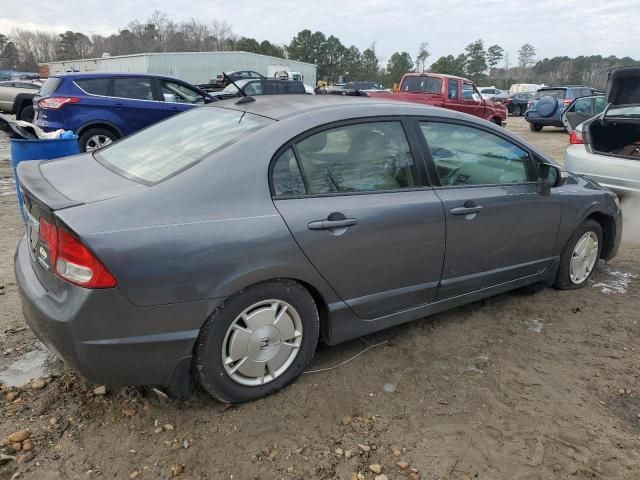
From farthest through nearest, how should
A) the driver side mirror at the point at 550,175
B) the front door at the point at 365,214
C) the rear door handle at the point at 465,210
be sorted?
the driver side mirror at the point at 550,175 < the rear door handle at the point at 465,210 < the front door at the point at 365,214

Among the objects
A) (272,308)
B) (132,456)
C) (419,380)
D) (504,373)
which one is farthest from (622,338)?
(132,456)

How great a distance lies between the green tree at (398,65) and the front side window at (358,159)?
73410 millimetres

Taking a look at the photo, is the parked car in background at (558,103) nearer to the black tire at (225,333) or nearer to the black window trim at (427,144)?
the black window trim at (427,144)

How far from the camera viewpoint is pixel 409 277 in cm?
291

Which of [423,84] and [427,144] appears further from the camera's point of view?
[423,84]

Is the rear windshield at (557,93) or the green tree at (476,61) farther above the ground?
the green tree at (476,61)

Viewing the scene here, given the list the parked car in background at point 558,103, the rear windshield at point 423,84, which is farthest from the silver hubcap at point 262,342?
the parked car in background at point 558,103

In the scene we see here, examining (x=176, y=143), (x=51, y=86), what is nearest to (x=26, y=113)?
(x=51, y=86)

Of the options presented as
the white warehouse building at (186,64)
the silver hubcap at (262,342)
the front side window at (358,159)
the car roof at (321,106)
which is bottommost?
the silver hubcap at (262,342)

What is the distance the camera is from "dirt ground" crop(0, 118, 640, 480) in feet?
7.08

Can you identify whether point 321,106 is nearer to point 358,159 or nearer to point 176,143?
point 358,159

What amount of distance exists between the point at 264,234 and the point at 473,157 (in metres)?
1.71

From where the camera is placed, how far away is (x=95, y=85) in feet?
27.6

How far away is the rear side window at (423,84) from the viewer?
44.0ft
